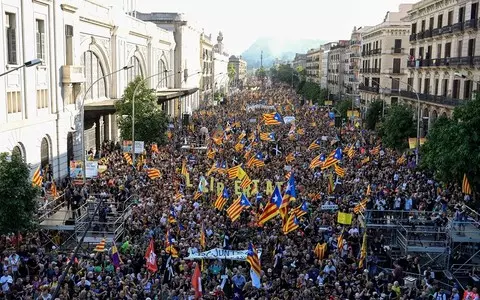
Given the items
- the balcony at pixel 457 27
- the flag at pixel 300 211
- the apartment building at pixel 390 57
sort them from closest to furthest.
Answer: the flag at pixel 300 211 → the balcony at pixel 457 27 → the apartment building at pixel 390 57

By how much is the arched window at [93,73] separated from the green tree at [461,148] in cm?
2841

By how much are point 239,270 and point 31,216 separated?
8.45 m

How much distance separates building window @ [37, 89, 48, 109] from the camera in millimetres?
34909

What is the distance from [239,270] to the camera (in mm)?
19203

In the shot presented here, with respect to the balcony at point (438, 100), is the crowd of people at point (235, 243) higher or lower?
lower

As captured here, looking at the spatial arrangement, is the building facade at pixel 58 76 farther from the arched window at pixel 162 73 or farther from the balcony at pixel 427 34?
the balcony at pixel 427 34

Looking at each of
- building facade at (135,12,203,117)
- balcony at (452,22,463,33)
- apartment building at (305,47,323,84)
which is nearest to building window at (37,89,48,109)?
balcony at (452,22,463,33)

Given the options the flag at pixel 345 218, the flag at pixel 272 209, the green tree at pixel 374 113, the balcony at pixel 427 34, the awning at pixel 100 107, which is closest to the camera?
the flag at pixel 272 209

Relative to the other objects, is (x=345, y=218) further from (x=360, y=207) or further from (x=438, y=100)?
(x=438, y=100)

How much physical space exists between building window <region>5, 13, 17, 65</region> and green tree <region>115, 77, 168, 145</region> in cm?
1256

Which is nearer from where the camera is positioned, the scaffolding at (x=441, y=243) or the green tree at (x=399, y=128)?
the scaffolding at (x=441, y=243)

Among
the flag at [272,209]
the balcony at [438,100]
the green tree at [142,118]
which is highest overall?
the balcony at [438,100]

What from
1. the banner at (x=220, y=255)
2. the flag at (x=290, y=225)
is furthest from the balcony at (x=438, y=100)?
the banner at (x=220, y=255)

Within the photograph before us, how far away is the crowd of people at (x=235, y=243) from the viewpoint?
18094 millimetres
